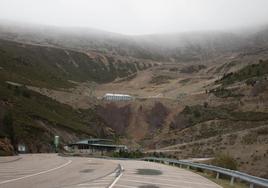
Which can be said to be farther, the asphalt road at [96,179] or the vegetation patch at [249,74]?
the vegetation patch at [249,74]

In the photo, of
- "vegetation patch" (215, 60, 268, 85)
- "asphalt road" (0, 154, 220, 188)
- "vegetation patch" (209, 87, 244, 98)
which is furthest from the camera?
"vegetation patch" (215, 60, 268, 85)

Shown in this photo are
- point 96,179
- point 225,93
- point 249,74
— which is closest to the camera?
point 96,179

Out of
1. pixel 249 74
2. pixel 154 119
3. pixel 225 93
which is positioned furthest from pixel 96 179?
pixel 249 74

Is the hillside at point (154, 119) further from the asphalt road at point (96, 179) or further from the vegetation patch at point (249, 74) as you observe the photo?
the asphalt road at point (96, 179)

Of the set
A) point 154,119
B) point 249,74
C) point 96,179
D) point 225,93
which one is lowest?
point 96,179

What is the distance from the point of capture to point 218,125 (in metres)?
104

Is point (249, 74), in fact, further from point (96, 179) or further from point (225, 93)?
point (96, 179)

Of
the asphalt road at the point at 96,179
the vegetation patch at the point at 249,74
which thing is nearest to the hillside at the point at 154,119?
the vegetation patch at the point at 249,74

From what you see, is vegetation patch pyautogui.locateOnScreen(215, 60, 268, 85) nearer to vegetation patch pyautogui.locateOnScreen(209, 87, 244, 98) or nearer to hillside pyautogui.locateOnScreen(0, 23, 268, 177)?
hillside pyautogui.locateOnScreen(0, 23, 268, 177)

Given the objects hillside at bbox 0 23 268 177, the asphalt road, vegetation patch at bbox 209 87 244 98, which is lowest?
the asphalt road

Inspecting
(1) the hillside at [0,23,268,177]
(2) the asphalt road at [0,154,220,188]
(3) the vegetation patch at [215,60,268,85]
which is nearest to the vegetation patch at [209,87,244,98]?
(1) the hillside at [0,23,268,177]


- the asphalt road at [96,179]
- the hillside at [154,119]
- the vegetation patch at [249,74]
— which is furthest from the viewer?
the vegetation patch at [249,74]

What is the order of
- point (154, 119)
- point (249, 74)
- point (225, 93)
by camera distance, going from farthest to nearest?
point (249, 74) → point (154, 119) → point (225, 93)

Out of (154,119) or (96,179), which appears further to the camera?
(154,119)
